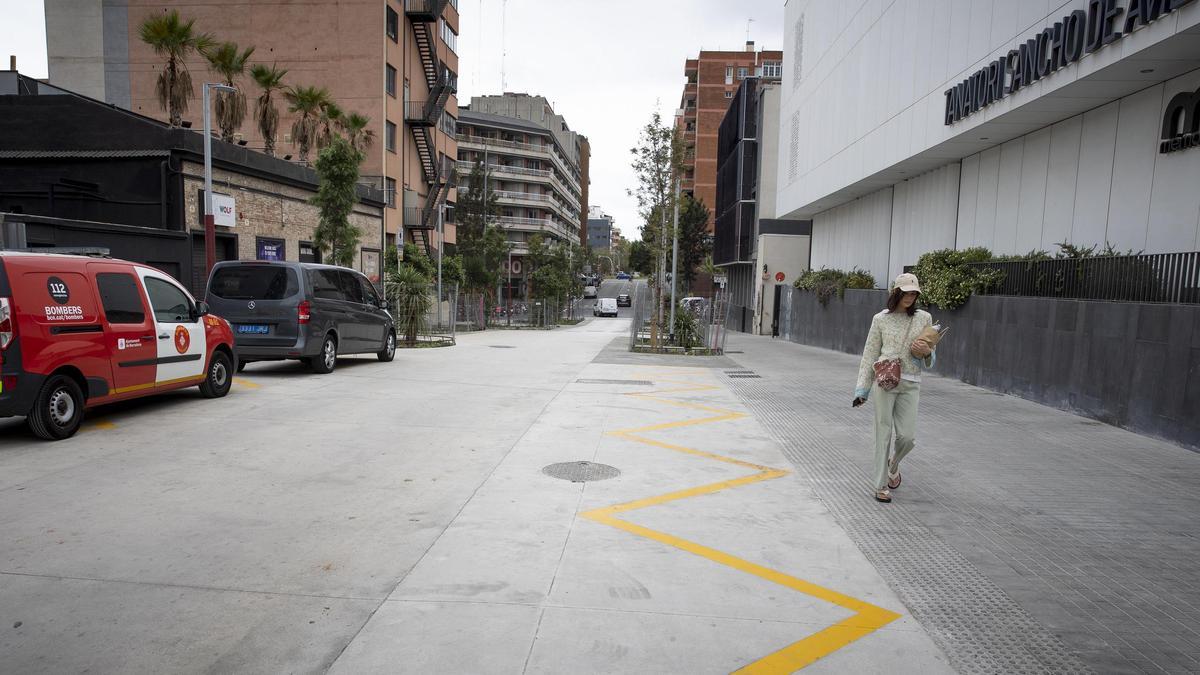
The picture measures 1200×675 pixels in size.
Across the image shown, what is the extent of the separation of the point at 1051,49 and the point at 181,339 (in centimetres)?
1365

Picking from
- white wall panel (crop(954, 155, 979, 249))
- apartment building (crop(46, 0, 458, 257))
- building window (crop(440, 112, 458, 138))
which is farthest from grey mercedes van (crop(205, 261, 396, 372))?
building window (crop(440, 112, 458, 138))

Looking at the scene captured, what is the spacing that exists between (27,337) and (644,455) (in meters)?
5.98

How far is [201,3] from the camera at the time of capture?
35.5m

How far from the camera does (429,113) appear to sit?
39375 mm

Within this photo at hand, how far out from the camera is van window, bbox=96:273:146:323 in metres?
8.17

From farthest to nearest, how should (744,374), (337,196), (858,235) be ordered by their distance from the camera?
(858,235) < (337,196) < (744,374)

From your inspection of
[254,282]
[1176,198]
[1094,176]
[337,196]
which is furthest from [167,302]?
[1094,176]

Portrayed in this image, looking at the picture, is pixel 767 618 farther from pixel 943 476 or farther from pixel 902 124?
pixel 902 124

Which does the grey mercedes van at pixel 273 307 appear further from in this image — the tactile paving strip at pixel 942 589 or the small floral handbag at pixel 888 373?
the small floral handbag at pixel 888 373

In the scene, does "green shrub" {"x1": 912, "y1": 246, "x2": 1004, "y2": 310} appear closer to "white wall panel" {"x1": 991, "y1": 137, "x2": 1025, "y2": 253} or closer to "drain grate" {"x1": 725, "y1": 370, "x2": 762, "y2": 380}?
"white wall panel" {"x1": 991, "y1": 137, "x2": 1025, "y2": 253}

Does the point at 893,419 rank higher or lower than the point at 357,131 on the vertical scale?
lower

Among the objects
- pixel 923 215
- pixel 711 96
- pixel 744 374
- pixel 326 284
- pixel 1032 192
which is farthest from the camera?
pixel 711 96

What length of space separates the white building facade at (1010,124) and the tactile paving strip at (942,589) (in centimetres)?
769

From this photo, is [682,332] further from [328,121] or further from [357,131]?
[328,121]
